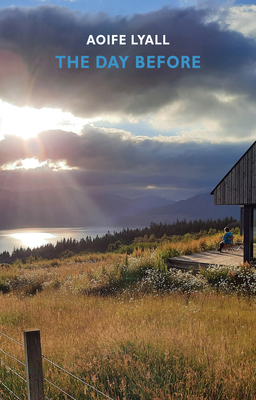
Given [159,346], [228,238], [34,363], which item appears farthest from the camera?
[228,238]

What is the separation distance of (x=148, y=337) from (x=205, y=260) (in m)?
10.0

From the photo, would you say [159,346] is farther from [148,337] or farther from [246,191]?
[246,191]

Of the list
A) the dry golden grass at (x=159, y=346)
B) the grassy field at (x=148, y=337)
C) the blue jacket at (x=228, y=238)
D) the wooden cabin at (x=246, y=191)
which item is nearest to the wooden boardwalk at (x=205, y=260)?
the blue jacket at (x=228, y=238)

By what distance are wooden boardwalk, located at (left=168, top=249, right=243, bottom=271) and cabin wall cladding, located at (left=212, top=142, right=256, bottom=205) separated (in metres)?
2.89

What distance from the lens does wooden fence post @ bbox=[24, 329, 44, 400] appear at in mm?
2992

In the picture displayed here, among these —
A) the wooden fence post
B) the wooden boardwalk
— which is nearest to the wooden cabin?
the wooden boardwalk

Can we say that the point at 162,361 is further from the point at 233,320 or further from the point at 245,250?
the point at 245,250

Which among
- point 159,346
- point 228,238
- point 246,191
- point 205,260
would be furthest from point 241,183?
point 159,346

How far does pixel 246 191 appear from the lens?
→ 42.3 feet

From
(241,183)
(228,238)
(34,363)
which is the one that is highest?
(241,183)

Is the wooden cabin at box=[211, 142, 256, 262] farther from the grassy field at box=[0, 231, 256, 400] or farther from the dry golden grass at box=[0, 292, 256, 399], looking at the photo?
the dry golden grass at box=[0, 292, 256, 399]

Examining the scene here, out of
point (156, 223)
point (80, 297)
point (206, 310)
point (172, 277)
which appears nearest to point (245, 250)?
point (172, 277)

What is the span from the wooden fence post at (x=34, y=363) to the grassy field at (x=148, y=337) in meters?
0.66

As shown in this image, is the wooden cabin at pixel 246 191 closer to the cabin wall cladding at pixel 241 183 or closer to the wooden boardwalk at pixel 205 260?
the cabin wall cladding at pixel 241 183
